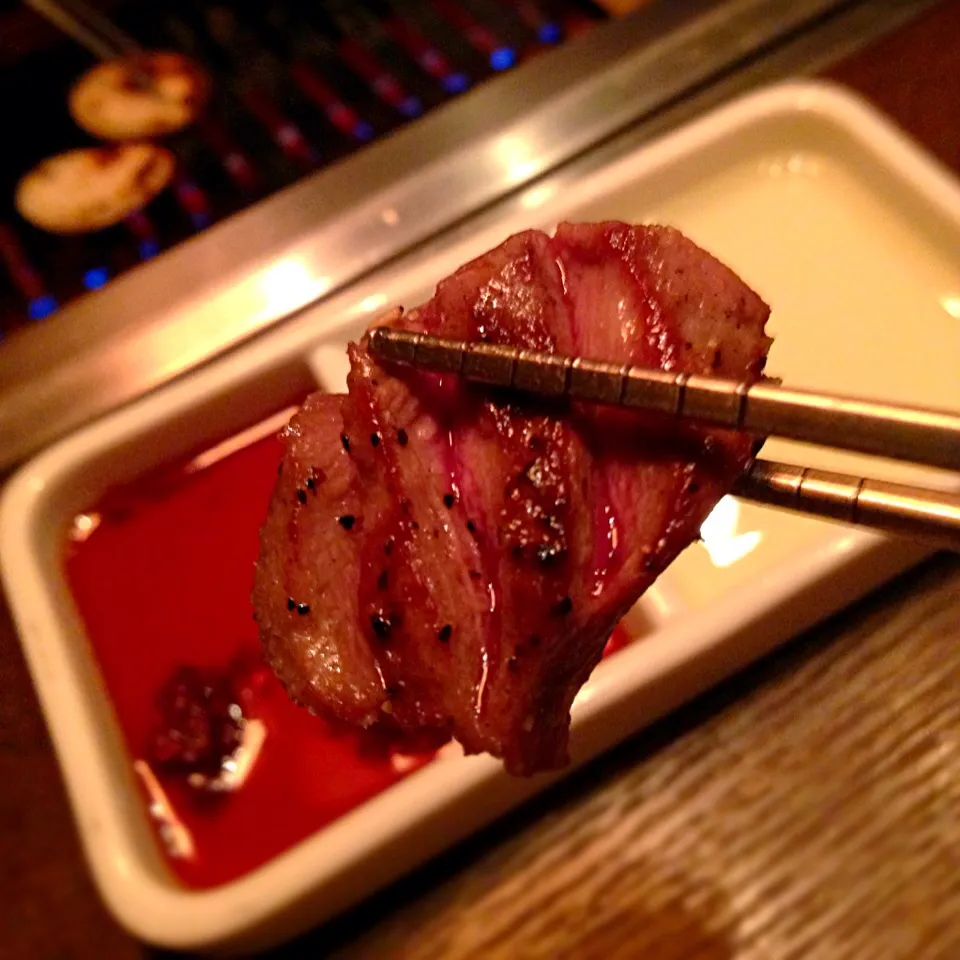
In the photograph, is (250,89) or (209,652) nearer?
(209,652)

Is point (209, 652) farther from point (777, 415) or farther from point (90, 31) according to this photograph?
point (90, 31)

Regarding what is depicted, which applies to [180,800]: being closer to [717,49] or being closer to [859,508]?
[859,508]

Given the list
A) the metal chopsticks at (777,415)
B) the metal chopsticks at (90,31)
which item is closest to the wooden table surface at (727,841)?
the metal chopsticks at (777,415)

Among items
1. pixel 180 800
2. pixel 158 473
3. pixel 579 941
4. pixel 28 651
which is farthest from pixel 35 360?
pixel 579 941

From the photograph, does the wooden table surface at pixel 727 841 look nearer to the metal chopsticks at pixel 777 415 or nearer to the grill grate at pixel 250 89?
the metal chopsticks at pixel 777 415

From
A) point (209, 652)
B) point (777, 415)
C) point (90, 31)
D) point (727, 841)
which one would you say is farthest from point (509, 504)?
point (90, 31)

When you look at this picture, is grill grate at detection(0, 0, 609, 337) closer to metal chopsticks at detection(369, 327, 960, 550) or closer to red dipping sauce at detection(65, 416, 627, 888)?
red dipping sauce at detection(65, 416, 627, 888)

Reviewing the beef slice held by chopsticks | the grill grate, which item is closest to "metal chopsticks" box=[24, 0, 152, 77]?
the grill grate
